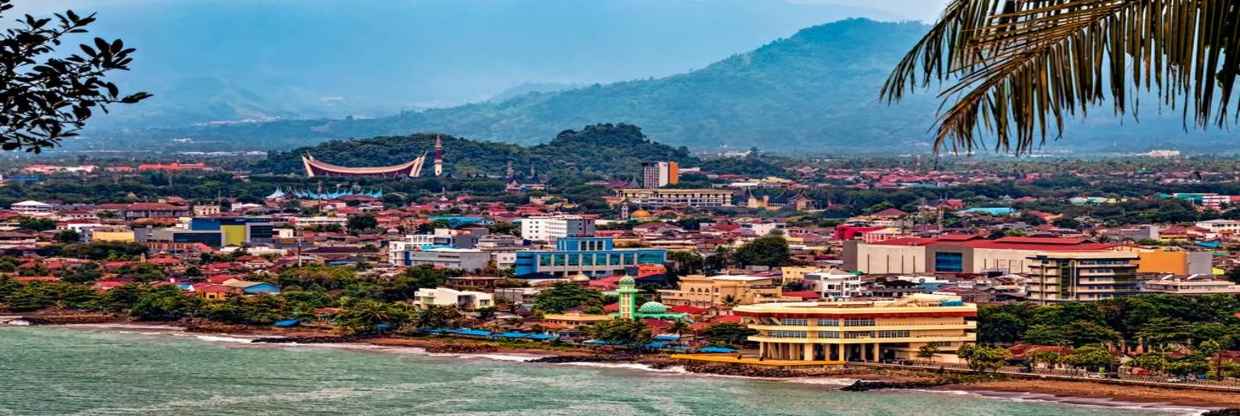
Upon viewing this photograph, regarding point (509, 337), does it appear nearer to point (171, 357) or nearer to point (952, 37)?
point (171, 357)

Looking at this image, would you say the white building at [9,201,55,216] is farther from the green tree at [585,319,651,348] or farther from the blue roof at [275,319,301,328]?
the green tree at [585,319,651,348]

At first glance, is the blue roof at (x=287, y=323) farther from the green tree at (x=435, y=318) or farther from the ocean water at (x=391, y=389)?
the ocean water at (x=391, y=389)

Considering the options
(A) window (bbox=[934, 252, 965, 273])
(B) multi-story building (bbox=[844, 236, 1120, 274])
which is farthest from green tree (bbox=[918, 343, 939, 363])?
(A) window (bbox=[934, 252, 965, 273])

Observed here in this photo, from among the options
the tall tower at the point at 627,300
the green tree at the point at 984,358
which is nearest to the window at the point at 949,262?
the tall tower at the point at 627,300

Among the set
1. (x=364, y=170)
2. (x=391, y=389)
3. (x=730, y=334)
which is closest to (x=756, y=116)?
(x=364, y=170)

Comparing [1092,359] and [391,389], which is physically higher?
[1092,359]

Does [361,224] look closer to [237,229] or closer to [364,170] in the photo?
[237,229]

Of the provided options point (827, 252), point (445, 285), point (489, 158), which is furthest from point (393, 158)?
point (445, 285)
